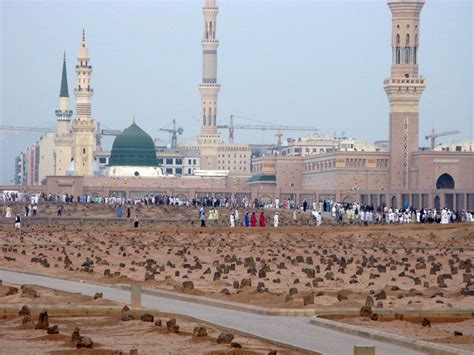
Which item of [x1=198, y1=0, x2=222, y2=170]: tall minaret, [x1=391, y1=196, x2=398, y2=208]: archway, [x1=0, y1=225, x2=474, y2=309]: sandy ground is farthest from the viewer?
[x1=198, y1=0, x2=222, y2=170]: tall minaret

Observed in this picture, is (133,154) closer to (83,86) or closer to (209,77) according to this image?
(83,86)

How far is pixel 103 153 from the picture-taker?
161 m

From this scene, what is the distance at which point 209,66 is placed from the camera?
136 metres

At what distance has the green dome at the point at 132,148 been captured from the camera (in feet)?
407

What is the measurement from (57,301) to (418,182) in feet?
270

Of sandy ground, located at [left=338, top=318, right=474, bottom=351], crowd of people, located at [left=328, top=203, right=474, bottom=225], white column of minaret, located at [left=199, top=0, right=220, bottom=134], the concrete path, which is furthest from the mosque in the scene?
sandy ground, located at [left=338, top=318, right=474, bottom=351]

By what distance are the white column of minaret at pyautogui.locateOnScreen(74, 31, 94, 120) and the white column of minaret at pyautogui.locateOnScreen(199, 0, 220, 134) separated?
1382 centimetres

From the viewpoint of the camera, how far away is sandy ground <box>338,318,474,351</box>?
628 inches

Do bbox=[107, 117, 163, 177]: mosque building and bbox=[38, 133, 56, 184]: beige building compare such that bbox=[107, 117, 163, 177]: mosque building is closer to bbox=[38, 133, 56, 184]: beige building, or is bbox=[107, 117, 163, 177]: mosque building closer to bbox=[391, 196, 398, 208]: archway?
bbox=[391, 196, 398, 208]: archway

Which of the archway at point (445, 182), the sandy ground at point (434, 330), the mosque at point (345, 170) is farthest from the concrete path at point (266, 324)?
the archway at point (445, 182)

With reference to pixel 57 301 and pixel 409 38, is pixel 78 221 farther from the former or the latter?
pixel 409 38

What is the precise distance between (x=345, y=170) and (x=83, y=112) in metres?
25.7

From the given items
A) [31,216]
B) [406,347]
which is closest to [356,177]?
[31,216]

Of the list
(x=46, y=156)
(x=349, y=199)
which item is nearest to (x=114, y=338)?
(x=349, y=199)
